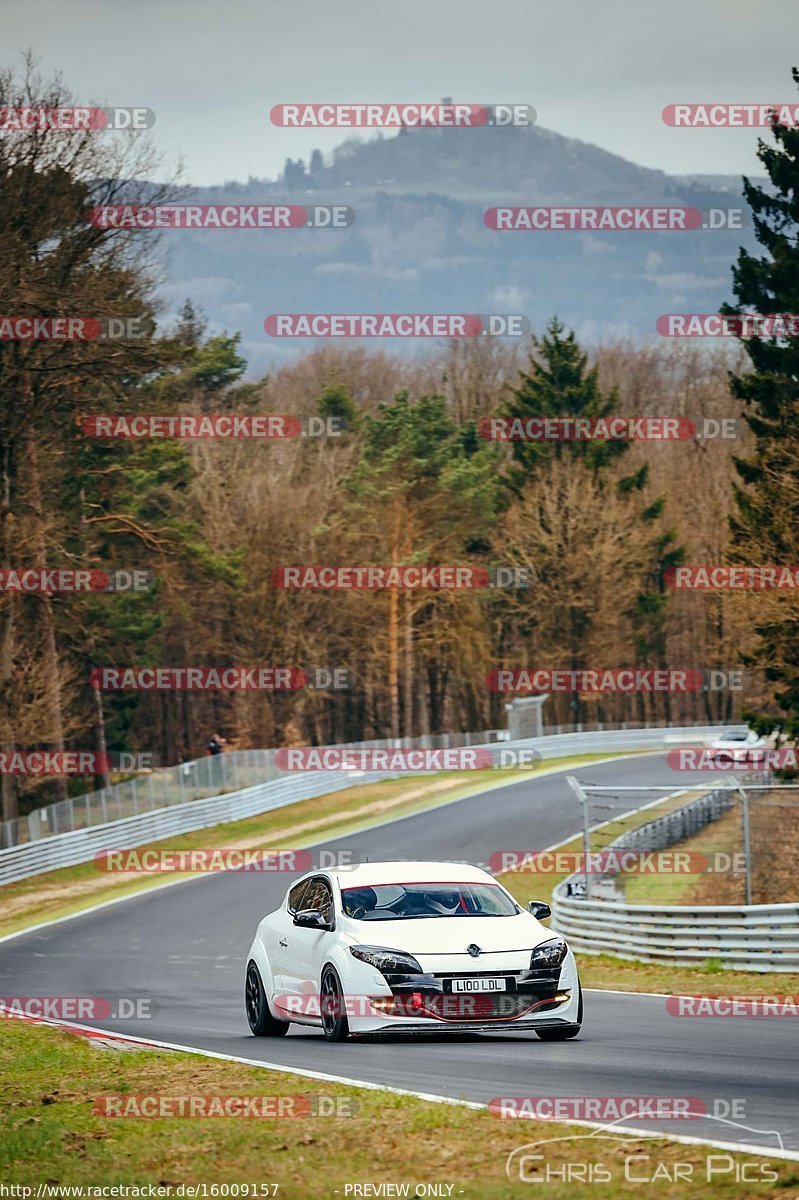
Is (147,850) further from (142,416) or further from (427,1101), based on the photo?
(427,1101)

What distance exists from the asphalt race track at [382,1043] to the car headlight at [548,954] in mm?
608

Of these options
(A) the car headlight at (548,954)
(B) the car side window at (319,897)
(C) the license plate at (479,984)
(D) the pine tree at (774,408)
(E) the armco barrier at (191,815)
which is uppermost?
(D) the pine tree at (774,408)

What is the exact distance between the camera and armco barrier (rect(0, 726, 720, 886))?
41625 millimetres

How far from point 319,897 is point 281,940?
1.67 ft

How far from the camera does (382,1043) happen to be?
43.1 feet

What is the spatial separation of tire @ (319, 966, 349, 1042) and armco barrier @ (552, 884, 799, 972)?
8.57 meters

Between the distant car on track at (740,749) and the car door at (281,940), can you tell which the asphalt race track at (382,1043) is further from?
the distant car on track at (740,749)

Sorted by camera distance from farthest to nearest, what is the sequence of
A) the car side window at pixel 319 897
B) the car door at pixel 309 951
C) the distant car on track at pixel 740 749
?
the distant car on track at pixel 740 749 < the car side window at pixel 319 897 < the car door at pixel 309 951

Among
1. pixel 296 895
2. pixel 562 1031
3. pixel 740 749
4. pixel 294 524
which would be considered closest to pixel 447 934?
pixel 562 1031

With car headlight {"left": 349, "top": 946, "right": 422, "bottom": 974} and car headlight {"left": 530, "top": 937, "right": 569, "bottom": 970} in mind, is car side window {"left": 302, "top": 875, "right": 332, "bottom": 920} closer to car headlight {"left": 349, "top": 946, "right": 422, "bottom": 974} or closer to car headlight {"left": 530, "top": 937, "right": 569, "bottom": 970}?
car headlight {"left": 349, "top": 946, "right": 422, "bottom": 974}

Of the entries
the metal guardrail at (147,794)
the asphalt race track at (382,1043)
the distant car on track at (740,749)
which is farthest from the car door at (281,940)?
the distant car on track at (740,749)

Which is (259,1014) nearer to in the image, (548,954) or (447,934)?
(447,934)

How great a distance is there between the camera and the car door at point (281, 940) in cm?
1415

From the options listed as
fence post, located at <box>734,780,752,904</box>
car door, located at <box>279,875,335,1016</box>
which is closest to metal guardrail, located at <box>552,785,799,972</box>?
fence post, located at <box>734,780,752,904</box>
